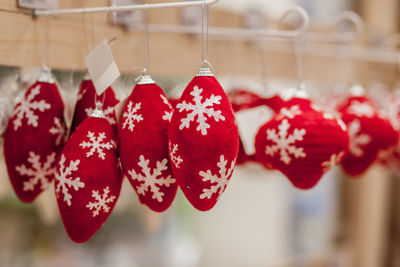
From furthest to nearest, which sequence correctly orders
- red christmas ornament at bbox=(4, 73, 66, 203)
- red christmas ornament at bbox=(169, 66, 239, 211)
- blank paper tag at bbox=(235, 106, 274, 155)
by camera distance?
blank paper tag at bbox=(235, 106, 274, 155)
red christmas ornament at bbox=(4, 73, 66, 203)
red christmas ornament at bbox=(169, 66, 239, 211)

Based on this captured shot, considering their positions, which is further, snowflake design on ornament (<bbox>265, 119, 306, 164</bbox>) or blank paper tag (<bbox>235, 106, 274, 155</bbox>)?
blank paper tag (<bbox>235, 106, 274, 155</bbox>)

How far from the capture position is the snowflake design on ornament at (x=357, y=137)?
86 centimetres

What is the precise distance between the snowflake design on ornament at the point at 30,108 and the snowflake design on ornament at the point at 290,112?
13.4 inches

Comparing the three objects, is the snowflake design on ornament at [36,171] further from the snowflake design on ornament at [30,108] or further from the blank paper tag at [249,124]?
the blank paper tag at [249,124]

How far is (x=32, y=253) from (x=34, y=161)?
22.0 inches

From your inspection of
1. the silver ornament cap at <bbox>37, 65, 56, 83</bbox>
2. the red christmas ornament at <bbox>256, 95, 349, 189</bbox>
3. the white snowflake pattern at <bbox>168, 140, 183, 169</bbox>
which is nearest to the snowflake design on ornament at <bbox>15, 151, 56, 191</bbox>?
the silver ornament cap at <bbox>37, 65, 56, 83</bbox>

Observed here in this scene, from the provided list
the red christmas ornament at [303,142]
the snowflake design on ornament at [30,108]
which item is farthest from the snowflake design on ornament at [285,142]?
the snowflake design on ornament at [30,108]

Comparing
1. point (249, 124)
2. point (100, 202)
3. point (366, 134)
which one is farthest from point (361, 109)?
point (100, 202)

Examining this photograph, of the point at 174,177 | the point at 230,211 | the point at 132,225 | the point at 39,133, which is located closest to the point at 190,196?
the point at 174,177

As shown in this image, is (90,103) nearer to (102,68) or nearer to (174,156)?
(102,68)

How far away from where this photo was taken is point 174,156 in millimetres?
550

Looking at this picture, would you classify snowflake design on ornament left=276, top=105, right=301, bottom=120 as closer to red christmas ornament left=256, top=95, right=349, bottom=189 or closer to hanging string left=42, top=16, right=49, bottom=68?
red christmas ornament left=256, top=95, right=349, bottom=189

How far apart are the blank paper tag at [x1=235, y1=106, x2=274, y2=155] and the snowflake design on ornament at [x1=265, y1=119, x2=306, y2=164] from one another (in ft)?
0.38

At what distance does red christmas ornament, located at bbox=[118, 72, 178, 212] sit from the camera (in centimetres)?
57
